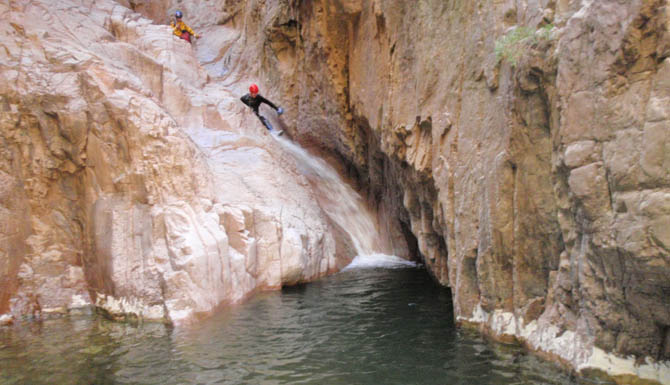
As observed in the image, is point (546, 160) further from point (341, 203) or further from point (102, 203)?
point (341, 203)

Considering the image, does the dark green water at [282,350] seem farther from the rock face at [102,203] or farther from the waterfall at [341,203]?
the waterfall at [341,203]

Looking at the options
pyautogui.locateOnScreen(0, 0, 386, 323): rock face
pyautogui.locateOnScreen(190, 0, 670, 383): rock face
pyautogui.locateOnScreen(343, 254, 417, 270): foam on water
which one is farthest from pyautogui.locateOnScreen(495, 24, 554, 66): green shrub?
pyautogui.locateOnScreen(343, 254, 417, 270): foam on water

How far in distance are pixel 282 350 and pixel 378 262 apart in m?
7.82

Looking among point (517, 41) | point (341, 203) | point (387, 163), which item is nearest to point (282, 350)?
point (517, 41)

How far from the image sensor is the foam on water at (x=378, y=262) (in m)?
13.6

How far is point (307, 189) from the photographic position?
558 inches

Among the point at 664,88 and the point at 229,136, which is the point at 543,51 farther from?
the point at 229,136

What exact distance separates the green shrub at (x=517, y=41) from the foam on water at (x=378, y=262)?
8339mm

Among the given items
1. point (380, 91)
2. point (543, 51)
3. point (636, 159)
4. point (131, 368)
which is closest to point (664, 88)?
point (636, 159)

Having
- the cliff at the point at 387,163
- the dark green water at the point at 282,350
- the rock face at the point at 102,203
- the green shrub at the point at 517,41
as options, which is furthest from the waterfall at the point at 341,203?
the green shrub at the point at 517,41

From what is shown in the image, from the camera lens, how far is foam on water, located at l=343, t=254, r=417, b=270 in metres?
13.6

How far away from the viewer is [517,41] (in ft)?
19.4

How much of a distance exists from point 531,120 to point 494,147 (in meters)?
0.80

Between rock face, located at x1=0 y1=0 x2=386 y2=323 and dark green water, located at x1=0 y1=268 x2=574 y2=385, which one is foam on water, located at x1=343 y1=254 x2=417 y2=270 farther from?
dark green water, located at x1=0 y1=268 x2=574 y2=385
